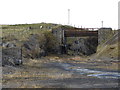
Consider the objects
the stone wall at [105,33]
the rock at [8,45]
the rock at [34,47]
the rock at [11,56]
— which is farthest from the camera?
the stone wall at [105,33]

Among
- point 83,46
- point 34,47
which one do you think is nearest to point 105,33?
point 83,46

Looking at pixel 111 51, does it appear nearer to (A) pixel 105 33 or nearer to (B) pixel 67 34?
(A) pixel 105 33

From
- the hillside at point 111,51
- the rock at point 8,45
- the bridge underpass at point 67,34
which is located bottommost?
the hillside at point 111,51

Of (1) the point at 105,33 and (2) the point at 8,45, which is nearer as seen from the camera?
(2) the point at 8,45

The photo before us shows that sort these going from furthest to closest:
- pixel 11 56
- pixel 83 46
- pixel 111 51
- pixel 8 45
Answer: pixel 83 46
pixel 111 51
pixel 8 45
pixel 11 56

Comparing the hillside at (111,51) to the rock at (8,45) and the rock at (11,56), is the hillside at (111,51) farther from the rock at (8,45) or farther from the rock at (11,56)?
the rock at (11,56)

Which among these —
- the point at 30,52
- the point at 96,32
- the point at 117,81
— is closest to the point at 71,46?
the point at 96,32

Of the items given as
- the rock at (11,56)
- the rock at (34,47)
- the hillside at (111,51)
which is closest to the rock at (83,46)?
the rock at (34,47)

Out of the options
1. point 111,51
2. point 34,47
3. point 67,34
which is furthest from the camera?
point 67,34

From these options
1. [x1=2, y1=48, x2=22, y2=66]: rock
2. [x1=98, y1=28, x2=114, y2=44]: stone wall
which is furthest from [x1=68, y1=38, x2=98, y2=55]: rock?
[x1=2, y1=48, x2=22, y2=66]: rock

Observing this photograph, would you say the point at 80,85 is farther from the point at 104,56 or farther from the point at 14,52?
the point at 104,56

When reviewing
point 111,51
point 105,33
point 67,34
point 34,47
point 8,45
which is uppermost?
point 105,33

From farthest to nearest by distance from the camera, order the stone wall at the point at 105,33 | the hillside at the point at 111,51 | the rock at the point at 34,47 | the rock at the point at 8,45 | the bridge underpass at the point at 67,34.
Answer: the bridge underpass at the point at 67,34 → the stone wall at the point at 105,33 → the rock at the point at 34,47 → the hillside at the point at 111,51 → the rock at the point at 8,45

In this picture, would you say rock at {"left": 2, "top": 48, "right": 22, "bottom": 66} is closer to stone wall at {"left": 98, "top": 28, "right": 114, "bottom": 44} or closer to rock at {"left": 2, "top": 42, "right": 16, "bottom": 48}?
rock at {"left": 2, "top": 42, "right": 16, "bottom": 48}
